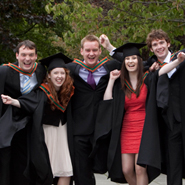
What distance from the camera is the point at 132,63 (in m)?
5.54

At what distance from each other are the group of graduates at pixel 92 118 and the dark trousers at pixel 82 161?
0.01 metres

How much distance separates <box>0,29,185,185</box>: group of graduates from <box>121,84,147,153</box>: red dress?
14 millimetres

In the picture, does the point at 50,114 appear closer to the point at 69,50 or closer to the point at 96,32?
the point at 96,32

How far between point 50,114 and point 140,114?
130cm

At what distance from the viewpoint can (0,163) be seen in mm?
5348

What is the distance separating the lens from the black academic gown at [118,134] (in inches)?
206


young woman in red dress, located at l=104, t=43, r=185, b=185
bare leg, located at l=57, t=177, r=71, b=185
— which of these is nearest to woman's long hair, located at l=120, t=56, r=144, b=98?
young woman in red dress, located at l=104, t=43, r=185, b=185

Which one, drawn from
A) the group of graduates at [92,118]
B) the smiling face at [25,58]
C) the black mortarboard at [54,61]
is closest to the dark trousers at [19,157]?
the group of graduates at [92,118]

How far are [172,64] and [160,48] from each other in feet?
1.50

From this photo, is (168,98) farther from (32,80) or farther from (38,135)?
(32,80)

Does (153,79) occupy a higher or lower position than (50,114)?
higher

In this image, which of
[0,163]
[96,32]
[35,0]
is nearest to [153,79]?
[0,163]

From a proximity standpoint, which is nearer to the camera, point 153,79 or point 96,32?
point 153,79

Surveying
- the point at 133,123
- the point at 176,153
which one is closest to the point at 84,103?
the point at 133,123
